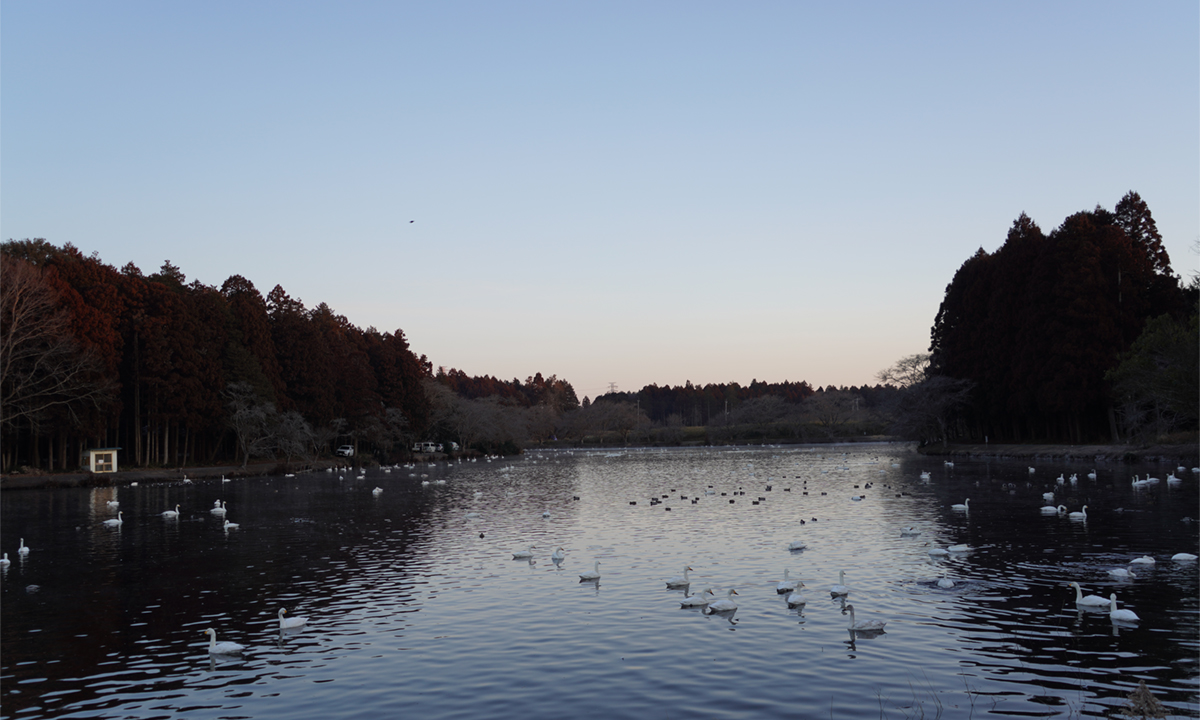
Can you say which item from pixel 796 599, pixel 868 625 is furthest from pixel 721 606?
pixel 868 625

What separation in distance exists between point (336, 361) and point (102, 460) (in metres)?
30.8

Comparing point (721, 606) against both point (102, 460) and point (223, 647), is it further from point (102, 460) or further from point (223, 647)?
point (102, 460)

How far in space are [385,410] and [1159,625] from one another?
84.3 m

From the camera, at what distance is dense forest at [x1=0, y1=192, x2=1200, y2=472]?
5112cm

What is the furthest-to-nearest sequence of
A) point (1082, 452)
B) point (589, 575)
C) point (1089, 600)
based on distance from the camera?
point (1082, 452) → point (589, 575) → point (1089, 600)

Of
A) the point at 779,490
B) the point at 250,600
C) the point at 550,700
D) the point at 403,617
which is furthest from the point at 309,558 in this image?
the point at 779,490

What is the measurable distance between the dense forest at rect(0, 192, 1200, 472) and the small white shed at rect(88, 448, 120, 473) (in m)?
1.68

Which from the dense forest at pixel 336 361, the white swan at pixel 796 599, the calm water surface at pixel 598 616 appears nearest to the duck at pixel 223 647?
the calm water surface at pixel 598 616

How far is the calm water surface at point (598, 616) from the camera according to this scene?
11.3 m

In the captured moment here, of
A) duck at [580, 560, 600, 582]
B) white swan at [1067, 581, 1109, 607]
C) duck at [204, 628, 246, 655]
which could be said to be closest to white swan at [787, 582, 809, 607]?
white swan at [1067, 581, 1109, 607]

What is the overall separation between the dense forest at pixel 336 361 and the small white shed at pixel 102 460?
5.50 feet

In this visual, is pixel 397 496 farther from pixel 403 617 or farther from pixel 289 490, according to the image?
pixel 403 617

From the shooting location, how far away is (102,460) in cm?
5644

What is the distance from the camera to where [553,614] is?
53.9 ft
